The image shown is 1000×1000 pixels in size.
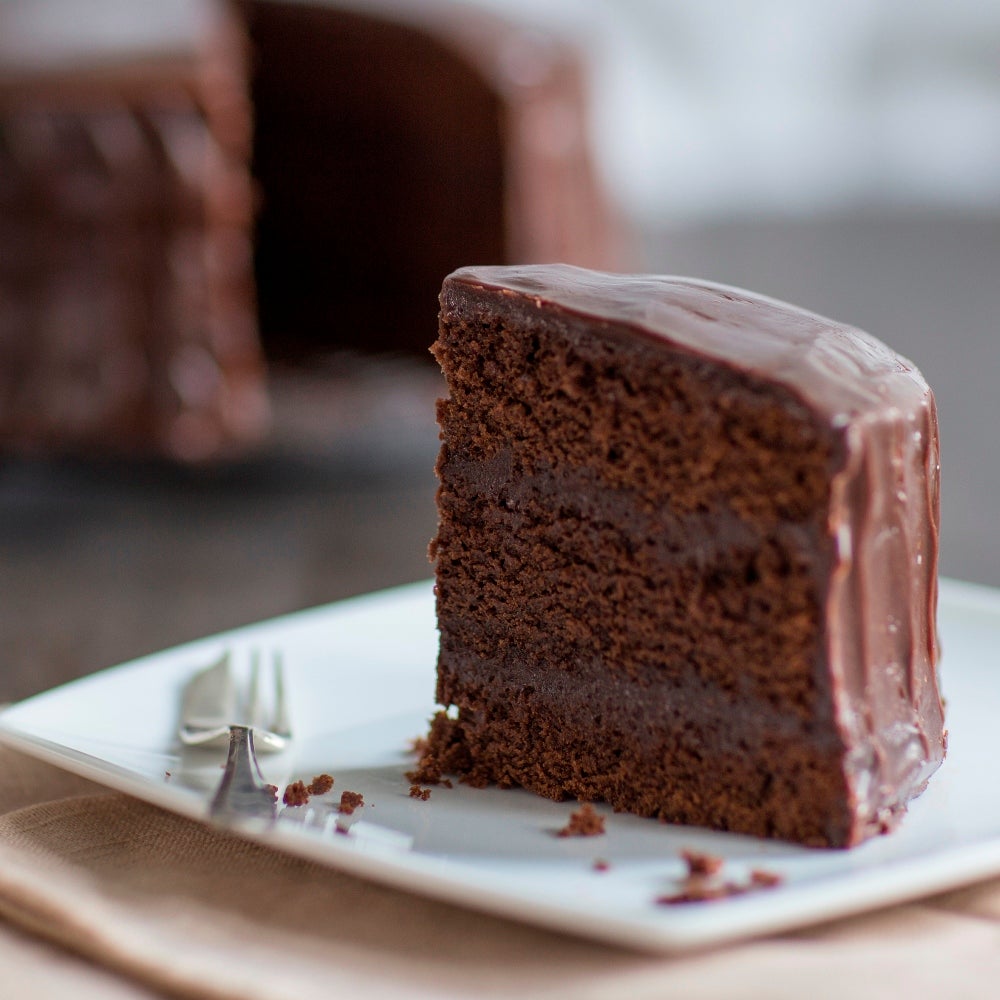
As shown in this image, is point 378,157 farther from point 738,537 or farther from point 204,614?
point 738,537

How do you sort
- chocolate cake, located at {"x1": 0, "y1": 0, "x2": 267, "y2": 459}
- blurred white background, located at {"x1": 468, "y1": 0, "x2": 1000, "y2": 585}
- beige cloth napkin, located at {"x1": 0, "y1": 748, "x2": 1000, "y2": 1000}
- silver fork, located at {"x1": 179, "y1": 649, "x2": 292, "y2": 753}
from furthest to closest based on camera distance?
blurred white background, located at {"x1": 468, "y1": 0, "x2": 1000, "y2": 585}
chocolate cake, located at {"x1": 0, "y1": 0, "x2": 267, "y2": 459}
silver fork, located at {"x1": 179, "y1": 649, "x2": 292, "y2": 753}
beige cloth napkin, located at {"x1": 0, "y1": 748, "x2": 1000, "y2": 1000}

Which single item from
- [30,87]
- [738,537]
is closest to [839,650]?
[738,537]

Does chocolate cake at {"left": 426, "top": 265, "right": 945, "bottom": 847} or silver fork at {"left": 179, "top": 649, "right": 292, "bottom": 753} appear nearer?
chocolate cake at {"left": 426, "top": 265, "right": 945, "bottom": 847}

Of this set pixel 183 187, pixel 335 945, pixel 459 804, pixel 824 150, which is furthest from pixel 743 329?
pixel 824 150

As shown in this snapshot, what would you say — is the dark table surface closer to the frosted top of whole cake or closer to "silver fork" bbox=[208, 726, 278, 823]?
"silver fork" bbox=[208, 726, 278, 823]

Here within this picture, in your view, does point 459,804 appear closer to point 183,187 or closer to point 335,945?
point 335,945

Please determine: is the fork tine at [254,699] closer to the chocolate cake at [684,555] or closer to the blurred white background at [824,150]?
the chocolate cake at [684,555]

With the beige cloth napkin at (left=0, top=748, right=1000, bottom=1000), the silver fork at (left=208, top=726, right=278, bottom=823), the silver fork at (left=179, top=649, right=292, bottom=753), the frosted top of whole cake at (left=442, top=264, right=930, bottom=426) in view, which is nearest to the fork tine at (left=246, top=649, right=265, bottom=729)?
the silver fork at (left=179, top=649, right=292, bottom=753)
